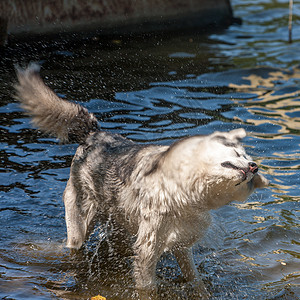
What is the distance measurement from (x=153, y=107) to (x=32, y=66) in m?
3.51

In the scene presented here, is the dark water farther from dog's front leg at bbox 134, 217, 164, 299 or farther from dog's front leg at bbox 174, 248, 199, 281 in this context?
dog's front leg at bbox 134, 217, 164, 299

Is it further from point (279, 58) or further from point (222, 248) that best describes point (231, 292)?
point (279, 58)

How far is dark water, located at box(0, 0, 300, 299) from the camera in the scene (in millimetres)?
4746

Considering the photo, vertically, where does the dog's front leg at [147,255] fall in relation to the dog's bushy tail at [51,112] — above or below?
below

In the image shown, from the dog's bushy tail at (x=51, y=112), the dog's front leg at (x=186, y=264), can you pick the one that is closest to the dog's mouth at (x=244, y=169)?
the dog's front leg at (x=186, y=264)

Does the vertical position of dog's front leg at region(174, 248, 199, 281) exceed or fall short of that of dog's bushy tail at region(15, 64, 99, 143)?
it falls short

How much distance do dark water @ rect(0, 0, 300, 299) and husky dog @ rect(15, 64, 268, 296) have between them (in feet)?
1.40

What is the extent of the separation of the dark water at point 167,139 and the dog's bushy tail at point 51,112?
1.09 m

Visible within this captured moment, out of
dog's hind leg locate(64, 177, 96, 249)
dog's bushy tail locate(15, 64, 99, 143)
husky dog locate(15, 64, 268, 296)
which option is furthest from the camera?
dog's bushy tail locate(15, 64, 99, 143)

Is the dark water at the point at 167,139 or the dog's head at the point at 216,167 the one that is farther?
the dark water at the point at 167,139

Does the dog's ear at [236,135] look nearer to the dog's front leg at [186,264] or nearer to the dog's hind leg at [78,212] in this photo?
the dog's front leg at [186,264]

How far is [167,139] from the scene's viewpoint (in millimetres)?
7375

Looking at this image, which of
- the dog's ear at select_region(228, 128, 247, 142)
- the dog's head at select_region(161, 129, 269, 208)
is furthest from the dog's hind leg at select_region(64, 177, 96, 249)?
the dog's ear at select_region(228, 128, 247, 142)

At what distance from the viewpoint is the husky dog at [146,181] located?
3.67 meters
